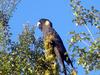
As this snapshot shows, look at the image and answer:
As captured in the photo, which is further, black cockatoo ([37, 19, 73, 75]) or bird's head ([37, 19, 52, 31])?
bird's head ([37, 19, 52, 31])

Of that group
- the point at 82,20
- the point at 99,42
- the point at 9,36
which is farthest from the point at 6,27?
the point at 99,42

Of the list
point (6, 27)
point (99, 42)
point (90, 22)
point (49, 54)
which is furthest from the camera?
point (6, 27)

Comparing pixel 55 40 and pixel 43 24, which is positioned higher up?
pixel 43 24

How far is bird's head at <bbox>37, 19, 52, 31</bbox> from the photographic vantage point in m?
18.5

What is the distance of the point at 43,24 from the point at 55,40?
153cm

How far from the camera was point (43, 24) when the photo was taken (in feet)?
61.3

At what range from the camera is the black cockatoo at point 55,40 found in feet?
55.0

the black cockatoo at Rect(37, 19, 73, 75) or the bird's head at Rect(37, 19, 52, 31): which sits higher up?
the bird's head at Rect(37, 19, 52, 31)

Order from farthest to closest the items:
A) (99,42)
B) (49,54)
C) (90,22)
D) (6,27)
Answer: (6,27), (49,54), (90,22), (99,42)

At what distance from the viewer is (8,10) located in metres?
18.3

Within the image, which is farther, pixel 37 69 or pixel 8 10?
pixel 8 10

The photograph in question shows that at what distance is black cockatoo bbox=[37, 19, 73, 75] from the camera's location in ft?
55.0

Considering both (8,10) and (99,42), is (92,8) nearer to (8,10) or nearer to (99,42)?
(99,42)

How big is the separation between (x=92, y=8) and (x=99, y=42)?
1518mm
